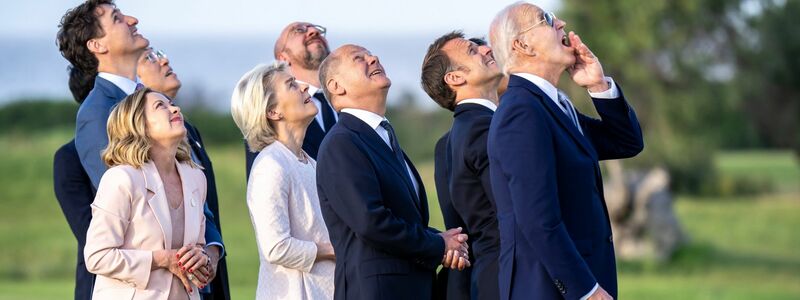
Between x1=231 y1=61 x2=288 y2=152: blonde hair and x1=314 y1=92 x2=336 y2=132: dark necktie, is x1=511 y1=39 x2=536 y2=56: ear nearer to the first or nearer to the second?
x1=231 y1=61 x2=288 y2=152: blonde hair

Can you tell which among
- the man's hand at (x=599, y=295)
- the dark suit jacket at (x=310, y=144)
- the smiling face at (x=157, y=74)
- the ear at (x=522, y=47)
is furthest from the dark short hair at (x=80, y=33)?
the man's hand at (x=599, y=295)

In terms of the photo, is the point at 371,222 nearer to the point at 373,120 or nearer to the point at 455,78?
the point at 373,120

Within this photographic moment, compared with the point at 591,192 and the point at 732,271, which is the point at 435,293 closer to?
the point at 591,192

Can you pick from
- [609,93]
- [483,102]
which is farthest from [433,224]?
[609,93]

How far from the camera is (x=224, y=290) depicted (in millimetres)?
5777

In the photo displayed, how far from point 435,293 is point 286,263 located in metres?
0.67

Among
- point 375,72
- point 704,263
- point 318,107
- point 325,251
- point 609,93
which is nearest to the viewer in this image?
point 609,93

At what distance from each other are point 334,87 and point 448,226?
829mm

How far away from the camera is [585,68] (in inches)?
196

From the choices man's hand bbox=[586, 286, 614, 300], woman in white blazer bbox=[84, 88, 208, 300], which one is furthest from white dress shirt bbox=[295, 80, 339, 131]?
man's hand bbox=[586, 286, 614, 300]

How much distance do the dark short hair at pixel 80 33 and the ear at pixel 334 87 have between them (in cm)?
110

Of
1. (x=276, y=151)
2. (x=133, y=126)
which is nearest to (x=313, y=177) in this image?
(x=276, y=151)

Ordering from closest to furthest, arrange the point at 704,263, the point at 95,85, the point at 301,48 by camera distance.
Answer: the point at 95,85, the point at 301,48, the point at 704,263

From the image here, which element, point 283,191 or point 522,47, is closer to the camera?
point 522,47
